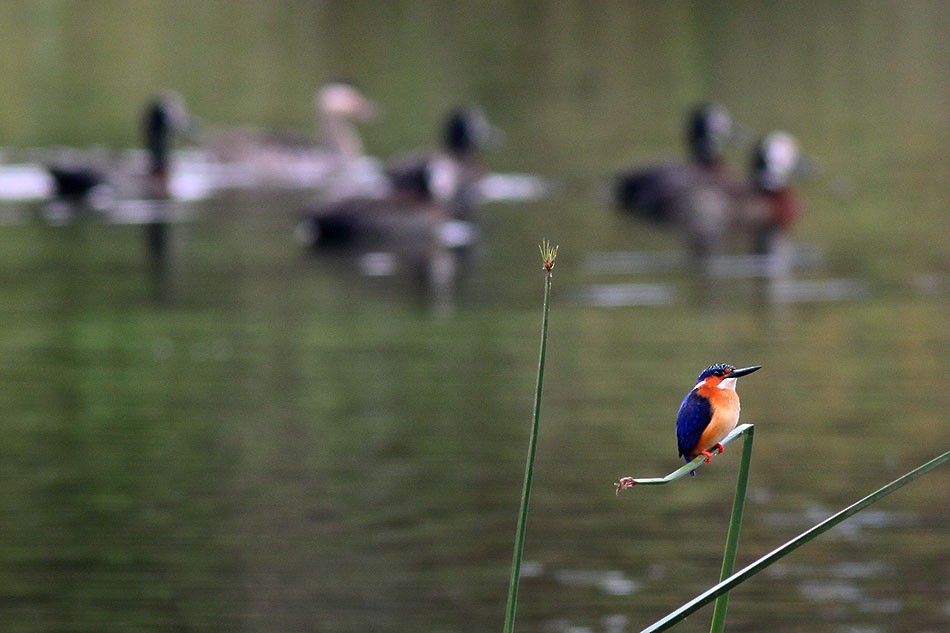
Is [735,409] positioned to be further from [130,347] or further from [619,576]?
[130,347]

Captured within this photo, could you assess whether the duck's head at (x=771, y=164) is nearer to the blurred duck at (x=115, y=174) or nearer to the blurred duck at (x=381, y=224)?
the blurred duck at (x=381, y=224)

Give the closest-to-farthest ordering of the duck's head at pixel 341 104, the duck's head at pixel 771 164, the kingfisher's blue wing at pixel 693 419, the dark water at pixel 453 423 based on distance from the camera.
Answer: the kingfisher's blue wing at pixel 693 419
the dark water at pixel 453 423
the duck's head at pixel 771 164
the duck's head at pixel 341 104

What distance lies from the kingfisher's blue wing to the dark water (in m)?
Result: 3.61

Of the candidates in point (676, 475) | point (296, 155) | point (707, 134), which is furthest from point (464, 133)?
point (676, 475)

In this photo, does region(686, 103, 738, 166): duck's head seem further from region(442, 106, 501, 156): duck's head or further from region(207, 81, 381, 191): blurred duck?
region(207, 81, 381, 191): blurred duck

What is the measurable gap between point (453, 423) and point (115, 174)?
12221 millimetres

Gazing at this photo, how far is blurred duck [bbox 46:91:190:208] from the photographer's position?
2175 centimetres

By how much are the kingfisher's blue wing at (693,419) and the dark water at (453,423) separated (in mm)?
3615

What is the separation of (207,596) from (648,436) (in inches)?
128

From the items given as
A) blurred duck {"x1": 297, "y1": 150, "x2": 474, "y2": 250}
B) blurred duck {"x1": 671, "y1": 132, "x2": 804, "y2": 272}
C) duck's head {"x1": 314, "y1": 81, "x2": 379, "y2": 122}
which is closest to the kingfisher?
blurred duck {"x1": 297, "y1": 150, "x2": 474, "y2": 250}

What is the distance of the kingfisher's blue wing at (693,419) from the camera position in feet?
12.1

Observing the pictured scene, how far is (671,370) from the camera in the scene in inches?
489

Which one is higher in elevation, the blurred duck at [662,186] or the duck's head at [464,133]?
the duck's head at [464,133]

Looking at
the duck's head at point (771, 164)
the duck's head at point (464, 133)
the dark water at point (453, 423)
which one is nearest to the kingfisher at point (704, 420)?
the dark water at point (453, 423)
